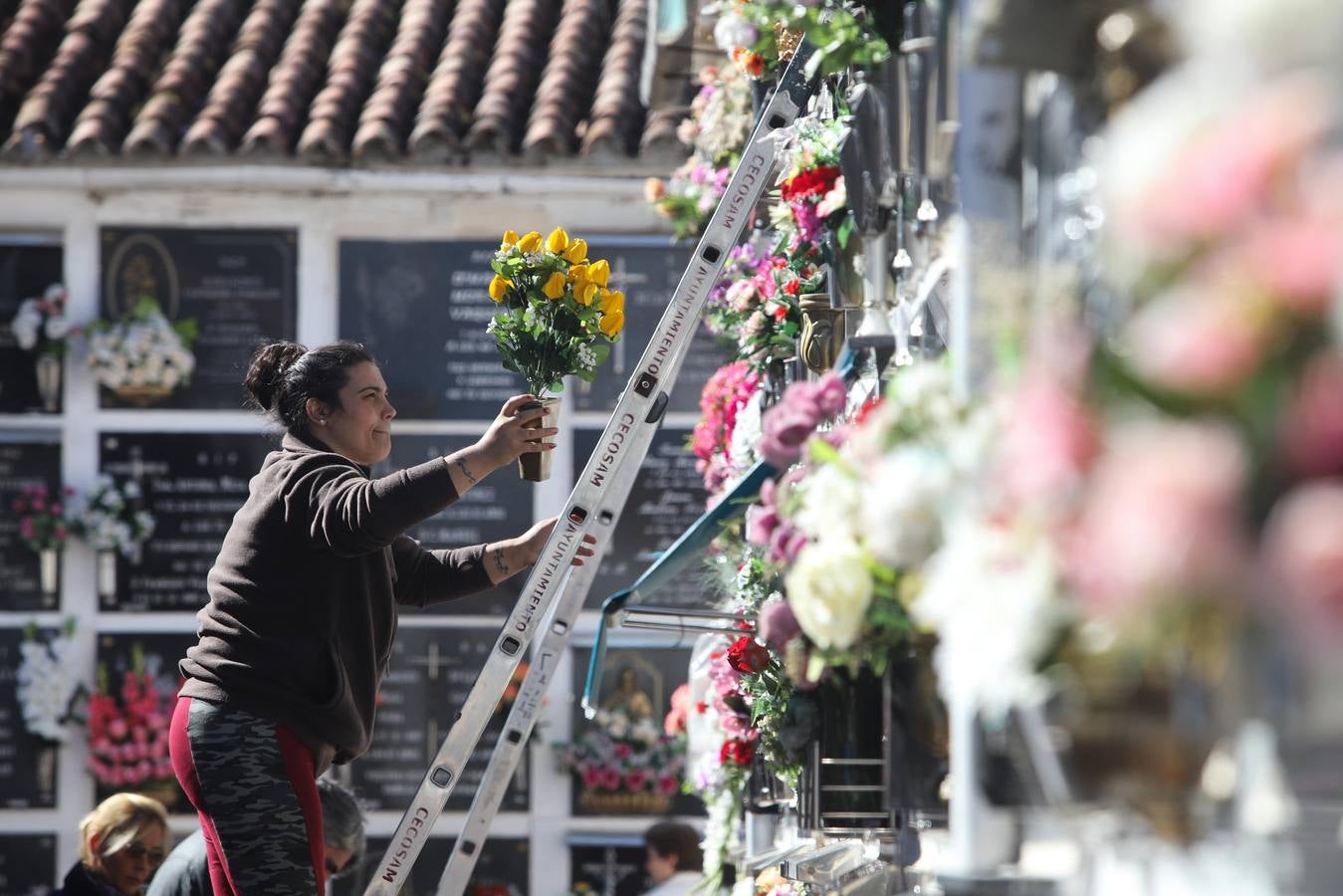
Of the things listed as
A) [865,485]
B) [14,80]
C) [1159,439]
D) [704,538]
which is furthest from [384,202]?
[1159,439]

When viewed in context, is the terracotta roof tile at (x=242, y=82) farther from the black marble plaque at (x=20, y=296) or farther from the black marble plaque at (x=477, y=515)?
the black marble plaque at (x=477, y=515)

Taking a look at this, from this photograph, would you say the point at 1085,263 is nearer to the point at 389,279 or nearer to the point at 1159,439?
the point at 1159,439

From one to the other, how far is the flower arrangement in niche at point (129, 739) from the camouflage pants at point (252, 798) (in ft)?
15.3

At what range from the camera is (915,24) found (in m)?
3.12

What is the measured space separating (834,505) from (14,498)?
7.14 metres

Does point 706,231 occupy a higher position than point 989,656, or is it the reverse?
point 706,231

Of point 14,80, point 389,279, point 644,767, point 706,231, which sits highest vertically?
point 14,80

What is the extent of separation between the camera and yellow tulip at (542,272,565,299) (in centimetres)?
436

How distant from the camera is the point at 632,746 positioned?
8.52 metres

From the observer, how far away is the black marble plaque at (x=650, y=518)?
870cm

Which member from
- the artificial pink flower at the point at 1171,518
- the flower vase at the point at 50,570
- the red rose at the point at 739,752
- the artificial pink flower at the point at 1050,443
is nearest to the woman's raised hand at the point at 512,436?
the red rose at the point at 739,752

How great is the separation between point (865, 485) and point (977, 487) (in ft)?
1.26

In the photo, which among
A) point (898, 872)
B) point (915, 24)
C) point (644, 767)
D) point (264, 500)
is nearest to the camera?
point (915, 24)

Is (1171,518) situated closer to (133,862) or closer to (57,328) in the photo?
(133,862)
